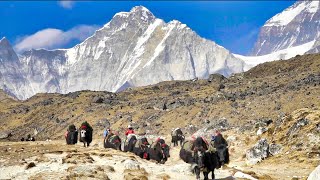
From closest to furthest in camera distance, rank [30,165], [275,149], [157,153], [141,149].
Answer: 1. [30,165]
2. [157,153]
3. [141,149]
4. [275,149]

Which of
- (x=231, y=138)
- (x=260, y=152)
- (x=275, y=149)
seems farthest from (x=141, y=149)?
(x=231, y=138)

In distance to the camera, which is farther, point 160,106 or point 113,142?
point 160,106

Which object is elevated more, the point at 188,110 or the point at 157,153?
the point at 188,110

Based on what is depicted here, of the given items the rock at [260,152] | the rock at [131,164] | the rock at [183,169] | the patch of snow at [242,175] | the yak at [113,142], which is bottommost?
the patch of snow at [242,175]

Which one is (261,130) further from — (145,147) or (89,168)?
(89,168)

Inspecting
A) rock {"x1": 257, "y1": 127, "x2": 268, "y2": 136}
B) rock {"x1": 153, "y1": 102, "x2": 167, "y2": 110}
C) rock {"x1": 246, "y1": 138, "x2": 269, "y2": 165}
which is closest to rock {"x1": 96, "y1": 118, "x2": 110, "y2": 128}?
rock {"x1": 153, "y1": 102, "x2": 167, "y2": 110}

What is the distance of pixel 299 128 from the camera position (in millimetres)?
37031

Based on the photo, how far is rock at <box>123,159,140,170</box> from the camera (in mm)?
27391

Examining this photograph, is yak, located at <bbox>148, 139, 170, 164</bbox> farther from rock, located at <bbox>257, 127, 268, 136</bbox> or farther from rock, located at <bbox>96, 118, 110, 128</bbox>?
rock, located at <bbox>96, 118, 110, 128</bbox>

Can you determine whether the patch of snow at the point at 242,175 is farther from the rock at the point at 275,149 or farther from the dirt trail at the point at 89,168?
the rock at the point at 275,149

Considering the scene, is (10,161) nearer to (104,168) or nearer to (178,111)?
(104,168)

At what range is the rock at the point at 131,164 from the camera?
89.9 ft

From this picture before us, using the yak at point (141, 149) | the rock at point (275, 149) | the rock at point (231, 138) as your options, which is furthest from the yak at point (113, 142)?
→ the rock at point (275, 149)

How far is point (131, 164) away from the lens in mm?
27719
